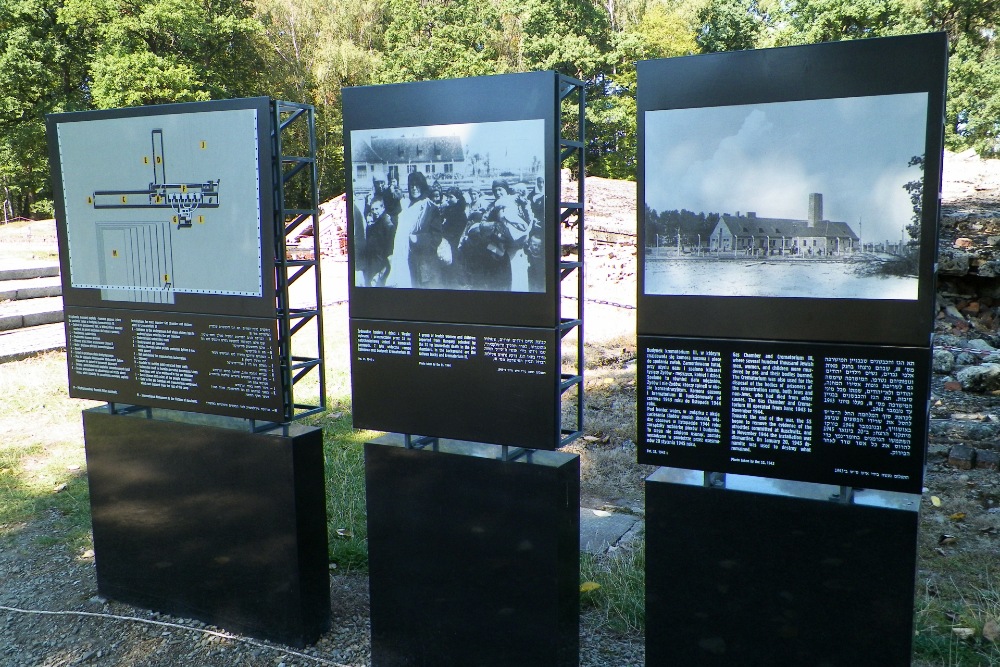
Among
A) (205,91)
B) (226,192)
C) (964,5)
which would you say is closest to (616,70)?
(964,5)

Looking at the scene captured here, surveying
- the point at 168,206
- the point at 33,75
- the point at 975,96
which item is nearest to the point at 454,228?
the point at 168,206

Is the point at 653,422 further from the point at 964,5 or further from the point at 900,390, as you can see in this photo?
the point at 964,5

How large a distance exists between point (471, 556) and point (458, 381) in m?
0.76

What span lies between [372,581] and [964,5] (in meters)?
29.4

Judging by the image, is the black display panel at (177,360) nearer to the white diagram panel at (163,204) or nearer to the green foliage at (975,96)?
the white diagram panel at (163,204)

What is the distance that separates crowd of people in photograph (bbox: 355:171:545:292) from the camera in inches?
136

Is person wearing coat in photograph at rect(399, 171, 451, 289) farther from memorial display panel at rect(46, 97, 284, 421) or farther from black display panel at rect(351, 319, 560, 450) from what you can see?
memorial display panel at rect(46, 97, 284, 421)

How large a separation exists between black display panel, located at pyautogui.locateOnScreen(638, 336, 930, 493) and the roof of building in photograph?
1.11 meters

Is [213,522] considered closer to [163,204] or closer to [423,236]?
[163,204]

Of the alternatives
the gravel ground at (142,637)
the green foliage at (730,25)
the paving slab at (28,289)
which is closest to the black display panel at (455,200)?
the gravel ground at (142,637)

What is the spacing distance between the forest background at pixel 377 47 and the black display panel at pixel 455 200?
25310 mm

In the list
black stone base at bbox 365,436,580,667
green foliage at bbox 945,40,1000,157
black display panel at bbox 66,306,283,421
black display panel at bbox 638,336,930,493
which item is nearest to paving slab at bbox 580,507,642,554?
black stone base at bbox 365,436,580,667

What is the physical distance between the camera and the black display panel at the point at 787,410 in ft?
9.60

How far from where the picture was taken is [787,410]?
3080 millimetres
